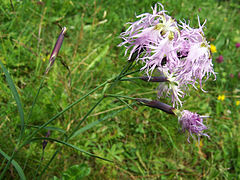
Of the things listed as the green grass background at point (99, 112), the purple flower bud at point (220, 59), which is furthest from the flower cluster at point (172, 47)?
the purple flower bud at point (220, 59)

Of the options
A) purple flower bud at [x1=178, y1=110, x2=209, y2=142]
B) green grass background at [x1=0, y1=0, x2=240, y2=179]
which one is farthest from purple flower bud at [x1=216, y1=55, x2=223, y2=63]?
purple flower bud at [x1=178, y1=110, x2=209, y2=142]

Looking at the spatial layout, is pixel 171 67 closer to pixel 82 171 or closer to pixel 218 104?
pixel 82 171

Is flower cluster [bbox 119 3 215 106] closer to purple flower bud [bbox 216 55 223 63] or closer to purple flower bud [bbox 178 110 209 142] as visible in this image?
purple flower bud [bbox 178 110 209 142]

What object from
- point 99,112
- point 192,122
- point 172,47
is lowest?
point 99,112

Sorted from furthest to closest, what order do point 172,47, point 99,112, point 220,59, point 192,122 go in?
point 220,59 → point 99,112 → point 192,122 → point 172,47

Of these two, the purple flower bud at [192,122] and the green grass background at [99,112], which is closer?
the purple flower bud at [192,122]

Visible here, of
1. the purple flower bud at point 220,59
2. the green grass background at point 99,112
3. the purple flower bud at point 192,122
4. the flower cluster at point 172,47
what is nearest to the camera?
the flower cluster at point 172,47

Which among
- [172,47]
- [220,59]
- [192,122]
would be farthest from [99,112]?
[220,59]

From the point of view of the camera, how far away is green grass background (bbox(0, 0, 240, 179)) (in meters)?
1.40

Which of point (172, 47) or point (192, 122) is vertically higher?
point (172, 47)

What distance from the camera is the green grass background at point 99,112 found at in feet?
4.59

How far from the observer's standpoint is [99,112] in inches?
63.3

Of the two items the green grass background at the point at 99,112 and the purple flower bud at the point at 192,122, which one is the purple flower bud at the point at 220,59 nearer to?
the green grass background at the point at 99,112

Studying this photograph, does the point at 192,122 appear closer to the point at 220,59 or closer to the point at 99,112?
the point at 99,112
